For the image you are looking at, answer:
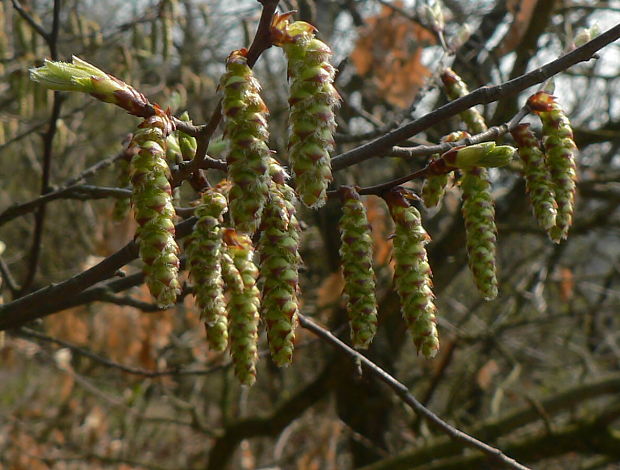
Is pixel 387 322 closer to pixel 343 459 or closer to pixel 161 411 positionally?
pixel 343 459

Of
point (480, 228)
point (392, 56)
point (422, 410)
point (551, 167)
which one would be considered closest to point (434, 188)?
point (480, 228)

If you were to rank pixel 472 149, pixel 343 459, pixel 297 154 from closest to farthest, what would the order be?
pixel 297 154
pixel 472 149
pixel 343 459

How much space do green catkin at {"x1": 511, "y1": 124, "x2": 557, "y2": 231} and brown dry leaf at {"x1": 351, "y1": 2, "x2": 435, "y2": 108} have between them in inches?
108

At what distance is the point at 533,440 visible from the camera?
141 inches

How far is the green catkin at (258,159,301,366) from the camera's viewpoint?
1.09m

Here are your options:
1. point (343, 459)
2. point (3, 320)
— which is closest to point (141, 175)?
point (3, 320)

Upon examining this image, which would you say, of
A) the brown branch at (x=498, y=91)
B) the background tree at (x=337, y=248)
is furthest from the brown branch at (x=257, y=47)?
the brown branch at (x=498, y=91)

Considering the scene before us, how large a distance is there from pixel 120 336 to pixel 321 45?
3.51 meters

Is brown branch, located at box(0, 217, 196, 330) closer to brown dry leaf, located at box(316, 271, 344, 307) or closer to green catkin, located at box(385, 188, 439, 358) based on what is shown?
green catkin, located at box(385, 188, 439, 358)

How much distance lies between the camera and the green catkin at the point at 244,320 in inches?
46.2

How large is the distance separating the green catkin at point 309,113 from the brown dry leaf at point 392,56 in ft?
10.3

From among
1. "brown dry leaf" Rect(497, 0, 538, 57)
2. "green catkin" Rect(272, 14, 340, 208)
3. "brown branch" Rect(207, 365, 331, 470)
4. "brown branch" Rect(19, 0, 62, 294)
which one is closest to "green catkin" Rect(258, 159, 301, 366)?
"green catkin" Rect(272, 14, 340, 208)

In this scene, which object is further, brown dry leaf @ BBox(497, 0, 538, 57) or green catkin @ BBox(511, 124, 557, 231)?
brown dry leaf @ BBox(497, 0, 538, 57)

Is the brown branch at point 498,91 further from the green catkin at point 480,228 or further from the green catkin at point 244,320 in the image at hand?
the green catkin at point 244,320
